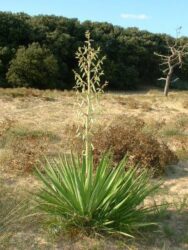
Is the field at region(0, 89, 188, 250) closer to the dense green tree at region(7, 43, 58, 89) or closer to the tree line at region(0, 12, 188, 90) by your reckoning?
the dense green tree at region(7, 43, 58, 89)

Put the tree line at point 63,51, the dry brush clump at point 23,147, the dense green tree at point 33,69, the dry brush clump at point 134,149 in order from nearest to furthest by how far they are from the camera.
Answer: the dry brush clump at point 23,147, the dry brush clump at point 134,149, the dense green tree at point 33,69, the tree line at point 63,51

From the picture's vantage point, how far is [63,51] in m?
39.6

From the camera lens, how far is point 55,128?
10727mm

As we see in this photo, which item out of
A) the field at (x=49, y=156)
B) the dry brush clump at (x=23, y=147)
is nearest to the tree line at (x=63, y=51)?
the field at (x=49, y=156)

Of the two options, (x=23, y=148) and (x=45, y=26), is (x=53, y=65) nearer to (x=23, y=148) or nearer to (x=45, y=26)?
(x=45, y=26)

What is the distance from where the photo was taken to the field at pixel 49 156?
471 centimetres

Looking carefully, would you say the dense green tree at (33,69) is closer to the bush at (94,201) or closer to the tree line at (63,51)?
the tree line at (63,51)

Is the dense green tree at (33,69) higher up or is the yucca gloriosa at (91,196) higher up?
the yucca gloriosa at (91,196)

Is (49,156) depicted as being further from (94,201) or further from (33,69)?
(33,69)

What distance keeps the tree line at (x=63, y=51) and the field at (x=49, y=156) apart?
767 inches

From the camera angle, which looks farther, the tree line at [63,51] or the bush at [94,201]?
the tree line at [63,51]

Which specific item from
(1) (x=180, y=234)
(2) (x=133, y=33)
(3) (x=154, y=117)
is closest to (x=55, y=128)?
(3) (x=154, y=117)

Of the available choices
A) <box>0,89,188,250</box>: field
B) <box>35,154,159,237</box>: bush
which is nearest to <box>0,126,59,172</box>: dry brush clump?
<box>0,89,188,250</box>: field

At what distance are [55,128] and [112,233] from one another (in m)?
6.11
